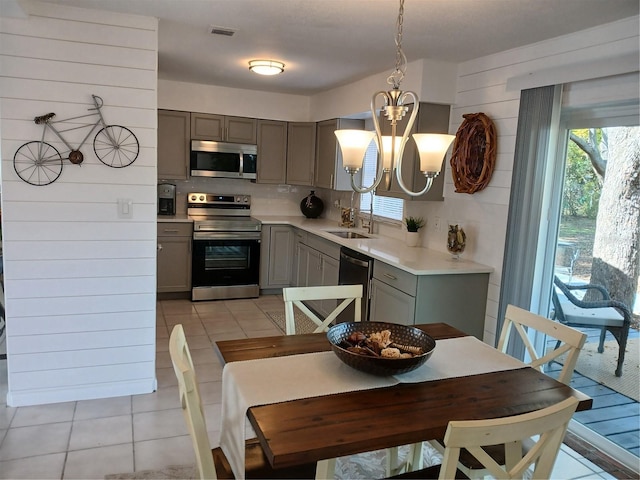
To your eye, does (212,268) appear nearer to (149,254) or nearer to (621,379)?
(149,254)

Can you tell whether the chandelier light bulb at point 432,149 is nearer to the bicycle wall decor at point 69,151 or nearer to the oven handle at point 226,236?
the bicycle wall decor at point 69,151

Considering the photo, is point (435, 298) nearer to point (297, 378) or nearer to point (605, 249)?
point (605, 249)

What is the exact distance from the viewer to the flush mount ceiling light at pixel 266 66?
4126mm

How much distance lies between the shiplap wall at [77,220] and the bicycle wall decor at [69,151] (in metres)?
0.03

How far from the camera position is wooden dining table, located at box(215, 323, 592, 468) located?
141 cm

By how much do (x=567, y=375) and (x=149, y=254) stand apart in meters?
2.52

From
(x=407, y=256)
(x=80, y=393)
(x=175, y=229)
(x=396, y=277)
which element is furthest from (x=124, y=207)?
(x=175, y=229)

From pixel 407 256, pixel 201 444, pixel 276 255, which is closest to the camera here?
pixel 201 444

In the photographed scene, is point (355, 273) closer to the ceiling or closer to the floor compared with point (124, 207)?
closer to the floor

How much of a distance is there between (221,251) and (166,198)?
899 millimetres

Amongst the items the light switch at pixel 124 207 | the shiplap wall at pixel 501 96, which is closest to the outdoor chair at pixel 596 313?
the shiplap wall at pixel 501 96

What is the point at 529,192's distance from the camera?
10.5 ft

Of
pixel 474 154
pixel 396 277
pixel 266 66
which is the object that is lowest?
pixel 396 277

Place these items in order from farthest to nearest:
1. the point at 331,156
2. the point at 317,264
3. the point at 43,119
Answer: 1. the point at 331,156
2. the point at 317,264
3. the point at 43,119
